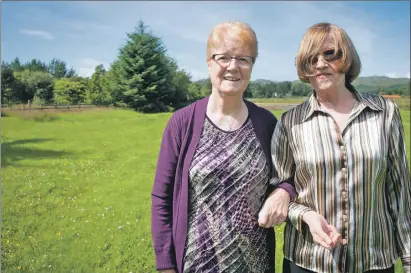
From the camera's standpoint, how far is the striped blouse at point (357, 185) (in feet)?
6.14

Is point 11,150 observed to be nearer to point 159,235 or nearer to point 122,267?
point 122,267

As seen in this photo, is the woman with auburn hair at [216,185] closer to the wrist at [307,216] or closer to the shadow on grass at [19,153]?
the wrist at [307,216]

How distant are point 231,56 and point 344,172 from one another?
2.85 ft

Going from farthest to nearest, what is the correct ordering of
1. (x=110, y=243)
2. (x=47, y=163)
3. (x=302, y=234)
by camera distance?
1. (x=47, y=163)
2. (x=110, y=243)
3. (x=302, y=234)

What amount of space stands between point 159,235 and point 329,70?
4.36 ft

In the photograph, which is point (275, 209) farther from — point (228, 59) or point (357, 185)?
point (228, 59)

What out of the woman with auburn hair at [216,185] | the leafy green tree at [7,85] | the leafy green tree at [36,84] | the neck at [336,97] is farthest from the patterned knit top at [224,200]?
the leafy green tree at [36,84]

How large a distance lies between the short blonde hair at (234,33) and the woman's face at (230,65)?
2 cm

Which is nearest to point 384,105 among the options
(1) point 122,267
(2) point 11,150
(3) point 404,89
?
(1) point 122,267

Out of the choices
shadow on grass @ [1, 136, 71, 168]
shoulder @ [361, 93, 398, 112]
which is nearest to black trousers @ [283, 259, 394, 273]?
shoulder @ [361, 93, 398, 112]

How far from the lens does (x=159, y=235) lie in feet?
6.98

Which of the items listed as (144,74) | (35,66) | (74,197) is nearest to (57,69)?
(35,66)

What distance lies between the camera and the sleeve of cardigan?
6.91ft

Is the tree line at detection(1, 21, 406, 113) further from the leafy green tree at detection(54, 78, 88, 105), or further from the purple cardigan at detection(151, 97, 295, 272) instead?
the purple cardigan at detection(151, 97, 295, 272)
